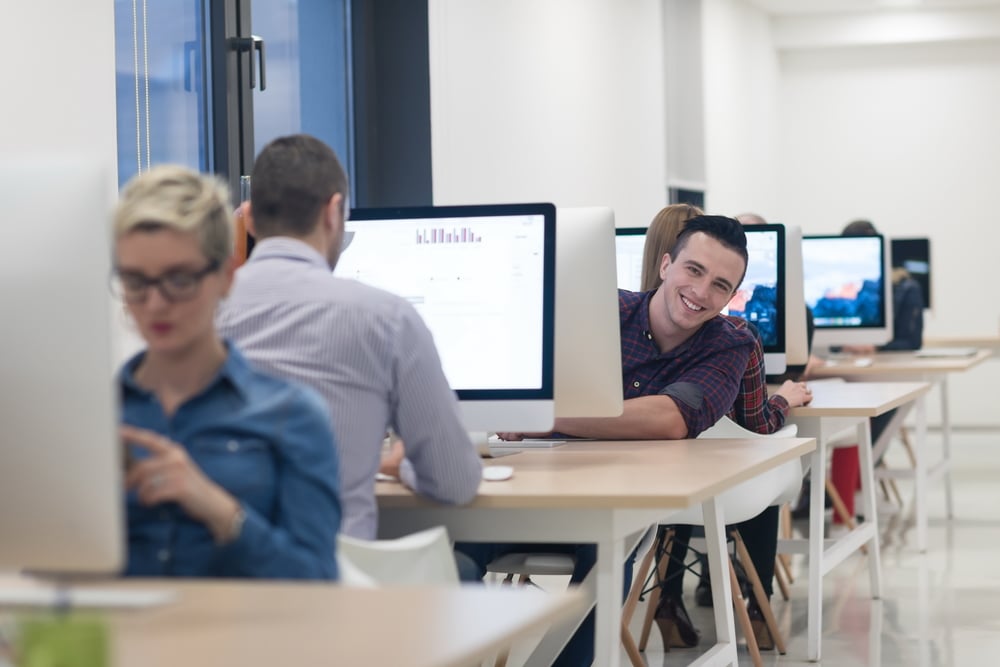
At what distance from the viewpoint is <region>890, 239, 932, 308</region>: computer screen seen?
7.59m

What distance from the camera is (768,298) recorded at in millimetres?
4238

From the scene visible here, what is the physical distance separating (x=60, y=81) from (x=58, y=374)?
8.42 feet

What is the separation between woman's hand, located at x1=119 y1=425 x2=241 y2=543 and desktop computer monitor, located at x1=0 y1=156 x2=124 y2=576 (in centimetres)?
15

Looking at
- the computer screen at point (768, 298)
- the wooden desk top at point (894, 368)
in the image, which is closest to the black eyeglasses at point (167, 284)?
the computer screen at point (768, 298)

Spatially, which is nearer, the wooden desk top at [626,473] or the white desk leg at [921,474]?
the wooden desk top at [626,473]

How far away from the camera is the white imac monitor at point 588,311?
274 centimetres

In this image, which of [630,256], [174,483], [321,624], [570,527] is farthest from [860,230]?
[321,624]

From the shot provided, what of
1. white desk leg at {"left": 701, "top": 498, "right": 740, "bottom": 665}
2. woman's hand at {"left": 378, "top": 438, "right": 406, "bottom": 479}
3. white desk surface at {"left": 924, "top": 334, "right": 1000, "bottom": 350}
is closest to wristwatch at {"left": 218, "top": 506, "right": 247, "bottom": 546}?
woman's hand at {"left": 378, "top": 438, "right": 406, "bottom": 479}

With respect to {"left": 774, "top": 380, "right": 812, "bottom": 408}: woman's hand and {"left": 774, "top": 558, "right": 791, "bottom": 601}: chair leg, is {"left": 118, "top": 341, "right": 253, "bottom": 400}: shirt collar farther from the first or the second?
{"left": 774, "top": 558, "right": 791, "bottom": 601}: chair leg

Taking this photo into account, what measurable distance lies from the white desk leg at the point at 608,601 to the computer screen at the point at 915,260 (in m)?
5.87

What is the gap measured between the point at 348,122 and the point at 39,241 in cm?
471

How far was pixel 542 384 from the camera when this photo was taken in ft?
8.20

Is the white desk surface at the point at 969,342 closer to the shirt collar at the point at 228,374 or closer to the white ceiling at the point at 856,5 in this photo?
the white ceiling at the point at 856,5

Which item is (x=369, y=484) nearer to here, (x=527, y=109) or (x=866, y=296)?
(x=866, y=296)
